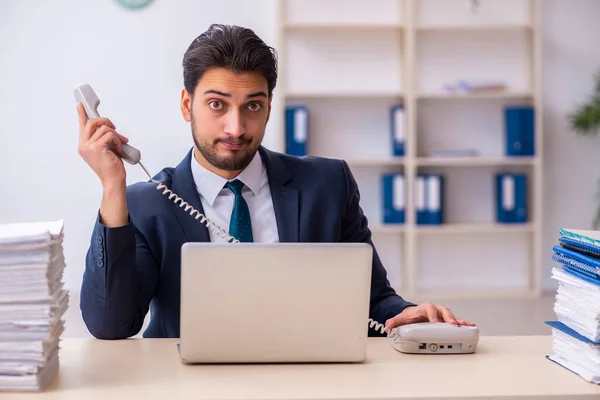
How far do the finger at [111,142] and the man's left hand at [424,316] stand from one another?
70 centimetres

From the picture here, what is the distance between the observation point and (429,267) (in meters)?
5.82

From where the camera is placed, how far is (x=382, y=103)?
5738 millimetres

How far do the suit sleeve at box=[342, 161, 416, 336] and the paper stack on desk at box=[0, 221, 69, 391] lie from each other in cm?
78

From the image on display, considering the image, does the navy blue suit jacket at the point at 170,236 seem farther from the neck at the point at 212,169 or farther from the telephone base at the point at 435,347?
the telephone base at the point at 435,347

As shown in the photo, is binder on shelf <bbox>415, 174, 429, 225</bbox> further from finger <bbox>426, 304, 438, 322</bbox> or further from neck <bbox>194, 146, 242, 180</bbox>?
finger <bbox>426, 304, 438, 322</bbox>

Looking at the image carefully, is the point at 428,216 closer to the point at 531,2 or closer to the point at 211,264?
the point at 531,2

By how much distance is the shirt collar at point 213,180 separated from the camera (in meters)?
2.18

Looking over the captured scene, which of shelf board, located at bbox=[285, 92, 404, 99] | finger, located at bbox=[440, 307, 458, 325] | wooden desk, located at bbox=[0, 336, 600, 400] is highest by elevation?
shelf board, located at bbox=[285, 92, 404, 99]

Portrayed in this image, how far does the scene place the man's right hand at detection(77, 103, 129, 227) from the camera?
178 cm

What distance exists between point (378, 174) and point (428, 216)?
48cm

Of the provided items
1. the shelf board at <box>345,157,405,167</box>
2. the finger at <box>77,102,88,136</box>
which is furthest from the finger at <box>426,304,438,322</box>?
the shelf board at <box>345,157,405,167</box>

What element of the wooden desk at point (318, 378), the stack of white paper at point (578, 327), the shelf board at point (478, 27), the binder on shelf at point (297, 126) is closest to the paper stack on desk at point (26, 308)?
the wooden desk at point (318, 378)

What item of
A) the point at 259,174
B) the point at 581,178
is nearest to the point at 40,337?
the point at 259,174

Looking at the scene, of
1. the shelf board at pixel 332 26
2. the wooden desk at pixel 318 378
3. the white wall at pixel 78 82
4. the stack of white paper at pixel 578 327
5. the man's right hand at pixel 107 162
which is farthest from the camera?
the white wall at pixel 78 82
